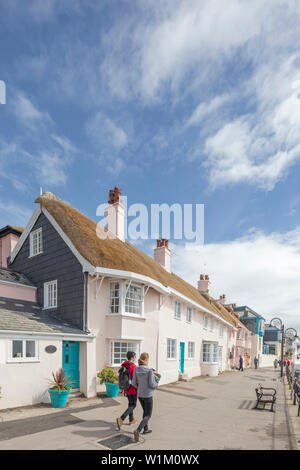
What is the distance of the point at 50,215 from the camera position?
15.2m

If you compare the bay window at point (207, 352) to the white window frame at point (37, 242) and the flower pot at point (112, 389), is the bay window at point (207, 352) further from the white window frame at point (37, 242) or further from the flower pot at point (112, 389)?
the white window frame at point (37, 242)

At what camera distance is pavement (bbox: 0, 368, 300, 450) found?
667cm

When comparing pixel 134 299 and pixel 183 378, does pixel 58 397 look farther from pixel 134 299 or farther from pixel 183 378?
pixel 183 378

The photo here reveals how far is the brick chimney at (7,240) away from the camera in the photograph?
64.3 ft

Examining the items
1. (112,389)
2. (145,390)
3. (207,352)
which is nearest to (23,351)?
(112,389)

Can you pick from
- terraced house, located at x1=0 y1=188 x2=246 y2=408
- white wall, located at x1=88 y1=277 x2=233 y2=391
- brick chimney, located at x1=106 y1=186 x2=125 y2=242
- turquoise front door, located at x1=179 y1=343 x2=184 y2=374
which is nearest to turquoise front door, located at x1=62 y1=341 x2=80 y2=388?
terraced house, located at x1=0 y1=188 x2=246 y2=408

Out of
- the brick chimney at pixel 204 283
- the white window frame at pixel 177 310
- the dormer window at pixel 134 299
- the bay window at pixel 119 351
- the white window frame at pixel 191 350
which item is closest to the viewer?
the bay window at pixel 119 351

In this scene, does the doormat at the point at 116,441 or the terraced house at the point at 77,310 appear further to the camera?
the terraced house at the point at 77,310

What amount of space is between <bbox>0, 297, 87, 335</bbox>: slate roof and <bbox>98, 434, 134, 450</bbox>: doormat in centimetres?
484

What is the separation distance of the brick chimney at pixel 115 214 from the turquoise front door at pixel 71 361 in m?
7.70

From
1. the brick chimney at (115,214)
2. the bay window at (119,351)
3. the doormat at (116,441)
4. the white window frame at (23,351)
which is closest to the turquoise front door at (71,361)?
the white window frame at (23,351)

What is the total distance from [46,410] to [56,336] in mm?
2328

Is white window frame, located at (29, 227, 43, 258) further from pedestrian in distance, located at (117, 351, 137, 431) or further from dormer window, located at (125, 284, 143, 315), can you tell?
pedestrian in distance, located at (117, 351, 137, 431)
